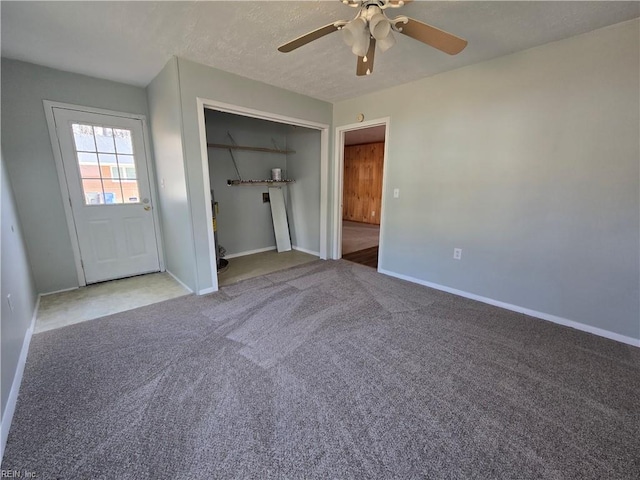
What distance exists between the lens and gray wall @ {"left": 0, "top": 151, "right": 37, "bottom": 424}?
5.15 feet

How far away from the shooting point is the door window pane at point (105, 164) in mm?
3053

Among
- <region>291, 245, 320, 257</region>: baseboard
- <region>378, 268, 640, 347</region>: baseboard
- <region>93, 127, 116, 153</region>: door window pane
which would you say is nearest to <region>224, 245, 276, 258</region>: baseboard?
<region>291, 245, 320, 257</region>: baseboard

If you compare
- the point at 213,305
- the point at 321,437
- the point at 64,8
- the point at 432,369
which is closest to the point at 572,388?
the point at 432,369

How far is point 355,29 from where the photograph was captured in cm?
155

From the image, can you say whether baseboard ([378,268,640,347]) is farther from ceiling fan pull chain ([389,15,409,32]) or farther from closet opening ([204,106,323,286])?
ceiling fan pull chain ([389,15,409,32])

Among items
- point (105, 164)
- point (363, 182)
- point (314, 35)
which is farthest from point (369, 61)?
point (363, 182)

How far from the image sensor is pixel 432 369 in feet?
5.98

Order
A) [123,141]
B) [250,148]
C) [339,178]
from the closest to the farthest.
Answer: [123,141]
[339,178]
[250,148]

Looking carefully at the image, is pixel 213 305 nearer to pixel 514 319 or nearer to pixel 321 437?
pixel 321 437

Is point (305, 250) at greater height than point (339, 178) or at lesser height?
lesser

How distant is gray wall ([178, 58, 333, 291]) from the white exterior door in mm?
1205

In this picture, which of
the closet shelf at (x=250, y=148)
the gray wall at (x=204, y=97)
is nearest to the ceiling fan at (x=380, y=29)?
the gray wall at (x=204, y=97)

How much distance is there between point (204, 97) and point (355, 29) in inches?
71.9

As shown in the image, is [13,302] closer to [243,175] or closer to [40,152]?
[40,152]
